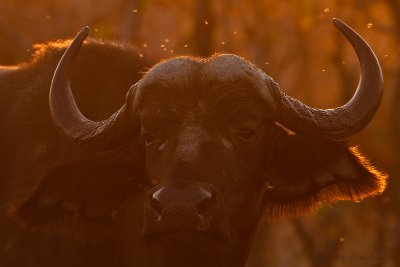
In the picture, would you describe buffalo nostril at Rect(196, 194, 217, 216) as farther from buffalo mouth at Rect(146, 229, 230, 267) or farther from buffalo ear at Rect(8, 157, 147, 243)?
buffalo ear at Rect(8, 157, 147, 243)

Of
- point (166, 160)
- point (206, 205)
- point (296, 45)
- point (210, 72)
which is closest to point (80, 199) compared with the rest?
point (166, 160)

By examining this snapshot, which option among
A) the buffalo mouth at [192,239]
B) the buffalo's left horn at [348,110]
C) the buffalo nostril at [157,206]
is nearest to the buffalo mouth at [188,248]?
the buffalo mouth at [192,239]

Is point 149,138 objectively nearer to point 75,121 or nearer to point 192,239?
point 75,121

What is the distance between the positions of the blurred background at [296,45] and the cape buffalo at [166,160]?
0.83m

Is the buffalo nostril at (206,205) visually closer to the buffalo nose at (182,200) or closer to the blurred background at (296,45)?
the buffalo nose at (182,200)

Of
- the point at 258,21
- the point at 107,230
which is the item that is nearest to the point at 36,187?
the point at 107,230

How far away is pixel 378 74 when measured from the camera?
6512 mm

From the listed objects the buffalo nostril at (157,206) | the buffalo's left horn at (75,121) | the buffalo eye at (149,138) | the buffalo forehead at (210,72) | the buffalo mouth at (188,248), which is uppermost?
the buffalo forehead at (210,72)

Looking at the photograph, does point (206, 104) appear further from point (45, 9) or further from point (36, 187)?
point (45, 9)

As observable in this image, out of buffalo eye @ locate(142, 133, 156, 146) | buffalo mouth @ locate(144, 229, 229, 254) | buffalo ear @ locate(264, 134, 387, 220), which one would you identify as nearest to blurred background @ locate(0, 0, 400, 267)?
buffalo ear @ locate(264, 134, 387, 220)

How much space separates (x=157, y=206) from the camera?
5719mm

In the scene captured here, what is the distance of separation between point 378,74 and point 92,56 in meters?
2.04

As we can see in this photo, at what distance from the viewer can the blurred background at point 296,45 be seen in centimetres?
1467

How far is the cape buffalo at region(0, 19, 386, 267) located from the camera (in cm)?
596
